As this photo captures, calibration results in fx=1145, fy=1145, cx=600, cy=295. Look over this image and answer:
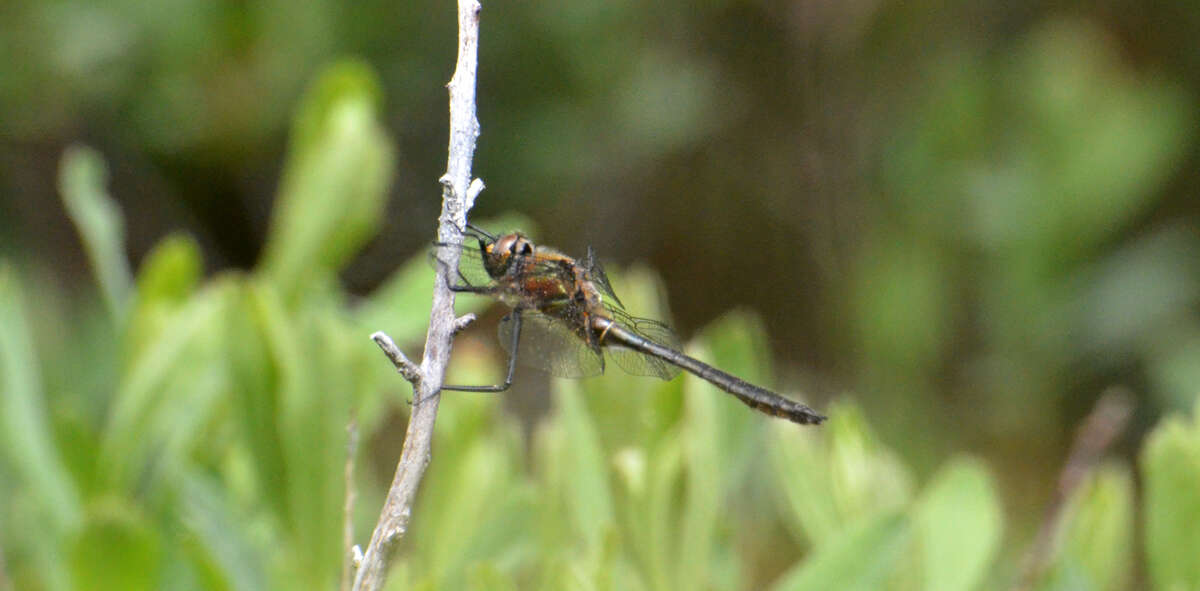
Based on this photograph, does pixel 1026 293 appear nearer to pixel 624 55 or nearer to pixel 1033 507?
pixel 1033 507

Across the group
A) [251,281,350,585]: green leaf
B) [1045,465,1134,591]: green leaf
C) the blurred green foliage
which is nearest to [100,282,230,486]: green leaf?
the blurred green foliage

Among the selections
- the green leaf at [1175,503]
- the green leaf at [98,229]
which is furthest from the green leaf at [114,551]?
the green leaf at [1175,503]

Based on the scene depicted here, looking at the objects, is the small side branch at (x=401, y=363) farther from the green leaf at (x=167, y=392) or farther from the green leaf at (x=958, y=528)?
the green leaf at (x=958, y=528)

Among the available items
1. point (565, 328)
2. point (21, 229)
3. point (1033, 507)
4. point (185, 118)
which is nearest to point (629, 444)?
point (565, 328)

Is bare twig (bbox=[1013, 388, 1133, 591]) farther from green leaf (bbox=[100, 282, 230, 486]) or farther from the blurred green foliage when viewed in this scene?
green leaf (bbox=[100, 282, 230, 486])

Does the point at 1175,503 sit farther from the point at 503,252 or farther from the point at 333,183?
the point at 333,183
